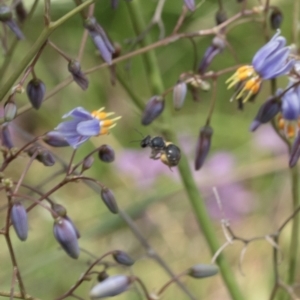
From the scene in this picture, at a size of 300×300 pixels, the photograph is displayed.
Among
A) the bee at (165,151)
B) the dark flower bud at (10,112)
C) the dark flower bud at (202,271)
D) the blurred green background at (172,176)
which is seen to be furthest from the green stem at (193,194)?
the blurred green background at (172,176)

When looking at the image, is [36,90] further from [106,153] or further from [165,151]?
[165,151]

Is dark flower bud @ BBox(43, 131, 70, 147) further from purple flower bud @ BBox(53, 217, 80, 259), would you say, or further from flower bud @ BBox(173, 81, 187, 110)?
flower bud @ BBox(173, 81, 187, 110)

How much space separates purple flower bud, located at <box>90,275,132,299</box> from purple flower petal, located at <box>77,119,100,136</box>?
0.19 metres

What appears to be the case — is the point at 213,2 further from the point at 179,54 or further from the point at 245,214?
the point at 245,214

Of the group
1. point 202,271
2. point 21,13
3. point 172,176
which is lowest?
point 172,176

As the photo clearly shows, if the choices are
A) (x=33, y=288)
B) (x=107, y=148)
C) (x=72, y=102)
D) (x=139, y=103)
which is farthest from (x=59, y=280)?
(x=107, y=148)

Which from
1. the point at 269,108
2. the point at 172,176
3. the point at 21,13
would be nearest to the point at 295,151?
the point at 269,108

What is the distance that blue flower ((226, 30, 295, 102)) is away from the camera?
2.63 feet

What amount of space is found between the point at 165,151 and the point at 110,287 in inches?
11.1

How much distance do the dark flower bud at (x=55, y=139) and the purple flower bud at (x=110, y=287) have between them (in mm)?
190

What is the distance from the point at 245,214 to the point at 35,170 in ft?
2.75

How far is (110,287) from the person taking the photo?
2.49ft

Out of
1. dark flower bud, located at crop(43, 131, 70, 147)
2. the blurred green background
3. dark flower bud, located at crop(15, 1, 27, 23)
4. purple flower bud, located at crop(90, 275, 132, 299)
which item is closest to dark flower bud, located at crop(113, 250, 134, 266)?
purple flower bud, located at crop(90, 275, 132, 299)

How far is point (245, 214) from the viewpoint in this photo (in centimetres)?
218
